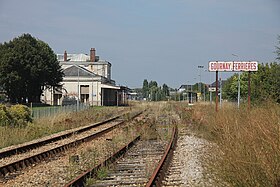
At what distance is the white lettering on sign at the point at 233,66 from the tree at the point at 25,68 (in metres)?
36.9

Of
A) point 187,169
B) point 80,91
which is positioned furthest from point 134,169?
point 80,91

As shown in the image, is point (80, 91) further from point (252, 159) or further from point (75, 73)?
point (252, 159)

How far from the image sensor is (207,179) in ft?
28.6

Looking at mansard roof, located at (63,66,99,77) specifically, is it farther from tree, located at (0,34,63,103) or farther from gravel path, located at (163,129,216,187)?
gravel path, located at (163,129,216,187)

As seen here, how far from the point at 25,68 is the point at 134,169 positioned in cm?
5207

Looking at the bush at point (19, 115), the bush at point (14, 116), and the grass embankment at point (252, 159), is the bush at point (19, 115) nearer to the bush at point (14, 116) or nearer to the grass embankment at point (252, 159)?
the bush at point (14, 116)

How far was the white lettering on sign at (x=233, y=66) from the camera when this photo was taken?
2830 cm

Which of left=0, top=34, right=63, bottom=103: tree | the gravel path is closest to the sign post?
the gravel path

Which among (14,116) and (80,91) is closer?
(14,116)

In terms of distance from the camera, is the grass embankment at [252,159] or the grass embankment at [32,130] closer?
the grass embankment at [252,159]

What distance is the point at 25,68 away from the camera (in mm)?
60281

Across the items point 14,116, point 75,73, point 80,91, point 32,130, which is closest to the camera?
point 32,130

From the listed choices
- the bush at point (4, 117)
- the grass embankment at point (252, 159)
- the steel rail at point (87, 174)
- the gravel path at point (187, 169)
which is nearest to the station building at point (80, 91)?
the bush at point (4, 117)

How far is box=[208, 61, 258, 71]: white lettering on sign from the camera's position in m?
28.3
